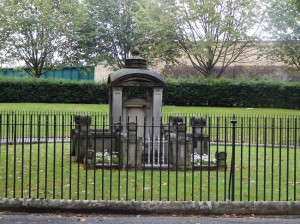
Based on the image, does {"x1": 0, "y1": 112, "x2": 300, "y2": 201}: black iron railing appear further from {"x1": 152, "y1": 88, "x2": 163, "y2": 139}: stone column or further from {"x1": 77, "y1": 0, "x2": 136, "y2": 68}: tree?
{"x1": 77, "y1": 0, "x2": 136, "y2": 68}: tree

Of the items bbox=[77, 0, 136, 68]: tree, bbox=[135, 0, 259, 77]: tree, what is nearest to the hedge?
bbox=[135, 0, 259, 77]: tree

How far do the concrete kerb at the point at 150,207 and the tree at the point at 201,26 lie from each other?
3210 centimetres

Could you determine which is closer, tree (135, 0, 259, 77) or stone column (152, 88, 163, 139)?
stone column (152, 88, 163, 139)

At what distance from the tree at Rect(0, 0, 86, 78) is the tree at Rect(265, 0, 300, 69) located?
16.5 m

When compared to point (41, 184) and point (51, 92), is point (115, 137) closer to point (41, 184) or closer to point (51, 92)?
point (41, 184)

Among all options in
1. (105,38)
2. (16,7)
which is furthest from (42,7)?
(105,38)

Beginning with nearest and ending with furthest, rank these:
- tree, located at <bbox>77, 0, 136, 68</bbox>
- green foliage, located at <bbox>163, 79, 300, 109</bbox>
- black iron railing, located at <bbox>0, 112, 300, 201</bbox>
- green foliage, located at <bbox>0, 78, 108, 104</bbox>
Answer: black iron railing, located at <bbox>0, 112, 300, 201</bbox>, green foliage, located at <bbox>0, 78, 108, 104</bbox>, green foliage, located at <bbox>163, 79, 300, 109</bbox>, tree, located at <bbox>77, 0, 136, 68</bbox>

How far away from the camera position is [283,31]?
41.0m

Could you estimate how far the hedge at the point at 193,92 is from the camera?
3772cm

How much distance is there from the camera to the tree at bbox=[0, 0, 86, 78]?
43219 mm

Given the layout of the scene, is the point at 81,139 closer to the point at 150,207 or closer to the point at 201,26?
the point at 150,207

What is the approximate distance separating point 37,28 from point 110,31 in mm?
8181

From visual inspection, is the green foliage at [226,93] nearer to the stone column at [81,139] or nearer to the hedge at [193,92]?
the hedge at [193,92]

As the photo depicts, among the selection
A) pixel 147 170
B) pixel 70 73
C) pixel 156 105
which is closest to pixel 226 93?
pixel 70 73
